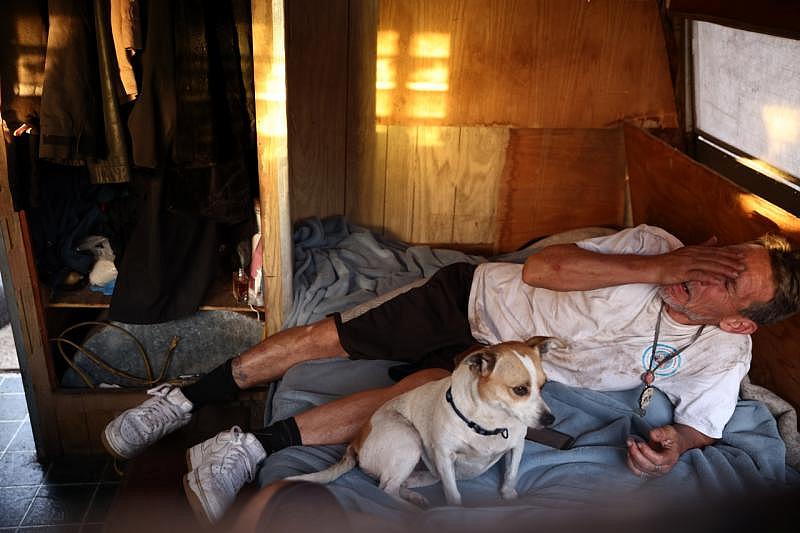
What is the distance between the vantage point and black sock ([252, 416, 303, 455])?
2.30 m

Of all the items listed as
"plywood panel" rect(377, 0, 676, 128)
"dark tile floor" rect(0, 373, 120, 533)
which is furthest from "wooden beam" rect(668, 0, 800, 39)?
"dark tile floor" rect(0, 373, 120, 533)

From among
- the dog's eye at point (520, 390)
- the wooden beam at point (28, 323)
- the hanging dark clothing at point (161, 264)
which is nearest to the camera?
the dog's eye at point (520, 390)

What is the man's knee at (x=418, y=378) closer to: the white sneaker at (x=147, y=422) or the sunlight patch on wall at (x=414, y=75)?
the white sneaker at (x=147, y=422)

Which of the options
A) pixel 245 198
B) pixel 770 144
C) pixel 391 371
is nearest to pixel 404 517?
pixel 391 371

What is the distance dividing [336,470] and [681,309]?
46.6 inches

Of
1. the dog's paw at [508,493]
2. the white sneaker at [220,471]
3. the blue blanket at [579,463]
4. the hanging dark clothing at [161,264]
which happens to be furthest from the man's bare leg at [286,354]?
the dog's paw at [508,493]

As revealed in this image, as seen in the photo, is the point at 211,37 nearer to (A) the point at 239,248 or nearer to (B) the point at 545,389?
(A) the point at 239,248

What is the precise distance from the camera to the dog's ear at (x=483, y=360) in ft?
5.97

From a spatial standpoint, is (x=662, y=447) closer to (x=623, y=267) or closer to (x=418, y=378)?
(x=623, y=267)

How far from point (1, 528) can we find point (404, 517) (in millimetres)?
1860

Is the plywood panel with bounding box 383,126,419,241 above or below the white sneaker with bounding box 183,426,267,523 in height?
above

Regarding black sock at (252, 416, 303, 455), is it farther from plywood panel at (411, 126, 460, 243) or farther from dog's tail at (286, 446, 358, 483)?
plywood panel at (411, 126, 460, 243)

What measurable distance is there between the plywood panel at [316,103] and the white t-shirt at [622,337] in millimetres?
1340

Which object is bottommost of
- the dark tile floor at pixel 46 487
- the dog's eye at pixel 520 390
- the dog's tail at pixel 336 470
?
the dark tile floor at pixel 46 487
